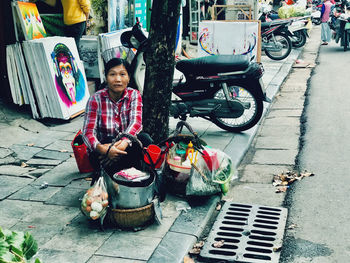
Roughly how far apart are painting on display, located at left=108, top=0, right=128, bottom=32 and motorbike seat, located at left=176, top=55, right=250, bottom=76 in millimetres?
3138

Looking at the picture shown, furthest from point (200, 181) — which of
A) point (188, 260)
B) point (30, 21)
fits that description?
point (30, 21)

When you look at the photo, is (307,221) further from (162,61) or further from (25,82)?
(25,82)

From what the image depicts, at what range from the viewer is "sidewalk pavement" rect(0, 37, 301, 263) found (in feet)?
11.9

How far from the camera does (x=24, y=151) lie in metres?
5.98

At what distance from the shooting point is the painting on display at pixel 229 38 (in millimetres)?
9148

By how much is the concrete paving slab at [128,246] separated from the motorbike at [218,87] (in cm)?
285

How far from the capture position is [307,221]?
14.0ft

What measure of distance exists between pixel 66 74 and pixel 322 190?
4130mm

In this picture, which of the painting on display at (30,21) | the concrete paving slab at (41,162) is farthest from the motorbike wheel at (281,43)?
the concrete paving slab at (41,162)

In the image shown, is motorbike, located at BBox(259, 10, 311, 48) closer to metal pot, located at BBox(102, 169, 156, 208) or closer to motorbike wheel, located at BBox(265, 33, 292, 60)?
motorbike wheel, located at BBox(265, 33, 292, 60)

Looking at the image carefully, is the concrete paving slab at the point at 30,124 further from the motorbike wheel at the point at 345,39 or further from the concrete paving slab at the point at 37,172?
the motorbike wheel at the point at 345,39

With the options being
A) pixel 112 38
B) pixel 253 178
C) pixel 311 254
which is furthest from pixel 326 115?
pixel 311 254

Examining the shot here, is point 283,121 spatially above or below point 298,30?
below

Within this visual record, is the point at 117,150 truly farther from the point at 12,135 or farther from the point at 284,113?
the point at 284,113
